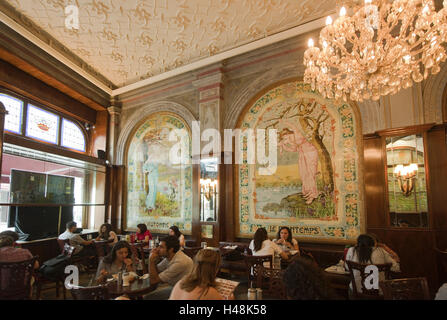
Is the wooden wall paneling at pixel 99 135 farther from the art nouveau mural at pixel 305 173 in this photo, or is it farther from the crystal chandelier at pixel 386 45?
the crystal chandelier at pixel 386 45

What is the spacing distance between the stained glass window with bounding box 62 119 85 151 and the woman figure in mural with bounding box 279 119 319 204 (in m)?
5.91

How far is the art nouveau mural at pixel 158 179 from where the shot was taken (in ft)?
22.7

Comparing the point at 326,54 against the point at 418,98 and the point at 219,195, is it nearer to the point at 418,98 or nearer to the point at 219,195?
the point at 418,98

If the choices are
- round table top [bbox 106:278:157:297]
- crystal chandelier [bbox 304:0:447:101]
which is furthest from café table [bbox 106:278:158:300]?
crystal chandelier [bbox 304:0:447:101]

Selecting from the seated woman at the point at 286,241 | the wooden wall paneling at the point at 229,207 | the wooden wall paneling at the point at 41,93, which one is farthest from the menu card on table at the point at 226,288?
the wooden wall paneling at the point at 41,93

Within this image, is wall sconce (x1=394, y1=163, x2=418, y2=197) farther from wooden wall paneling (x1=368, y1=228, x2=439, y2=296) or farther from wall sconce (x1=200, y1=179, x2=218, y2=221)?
wall sconce (x1=200, y1=179, x2=218, y2=221)

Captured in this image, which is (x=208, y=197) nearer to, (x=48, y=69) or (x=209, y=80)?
(x=209, y=80)

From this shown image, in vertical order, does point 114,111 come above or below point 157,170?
above

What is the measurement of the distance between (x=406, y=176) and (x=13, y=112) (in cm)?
805

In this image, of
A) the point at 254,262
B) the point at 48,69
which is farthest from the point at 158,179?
the point at 254,262

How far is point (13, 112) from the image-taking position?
6156 mm

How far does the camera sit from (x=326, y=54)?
3402mm

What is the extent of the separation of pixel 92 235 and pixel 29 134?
2.95m
